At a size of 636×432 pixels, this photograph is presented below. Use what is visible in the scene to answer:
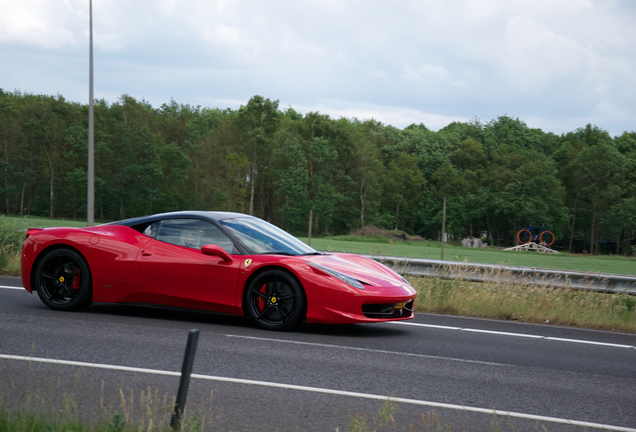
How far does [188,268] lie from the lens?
300 inches

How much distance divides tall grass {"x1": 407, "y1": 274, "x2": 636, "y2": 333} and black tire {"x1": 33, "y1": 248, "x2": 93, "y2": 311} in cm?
529

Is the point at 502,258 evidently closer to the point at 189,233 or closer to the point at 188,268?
the point at 189,233

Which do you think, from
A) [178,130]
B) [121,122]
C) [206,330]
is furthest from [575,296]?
[178,130]

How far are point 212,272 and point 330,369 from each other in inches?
91.5

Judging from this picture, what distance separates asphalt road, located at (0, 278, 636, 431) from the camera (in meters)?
4.45

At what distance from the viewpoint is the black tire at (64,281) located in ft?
26.7

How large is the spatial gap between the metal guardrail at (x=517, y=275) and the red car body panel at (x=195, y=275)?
14.5 ft

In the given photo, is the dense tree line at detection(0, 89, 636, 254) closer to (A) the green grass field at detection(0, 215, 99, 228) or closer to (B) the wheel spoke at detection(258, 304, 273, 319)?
(A) the green grass field at detection(0, 215, 99, 228)

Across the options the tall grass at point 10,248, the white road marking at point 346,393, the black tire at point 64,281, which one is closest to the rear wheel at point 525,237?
the tall grass at point 10,248

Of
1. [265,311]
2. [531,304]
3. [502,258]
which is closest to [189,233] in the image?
[265,311]

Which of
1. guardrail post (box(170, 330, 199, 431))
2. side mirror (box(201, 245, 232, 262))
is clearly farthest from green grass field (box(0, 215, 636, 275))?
guardrail post (box(170, 330, 199, 431))

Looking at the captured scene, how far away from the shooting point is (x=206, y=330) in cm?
751

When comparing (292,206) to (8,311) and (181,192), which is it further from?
(8,311)

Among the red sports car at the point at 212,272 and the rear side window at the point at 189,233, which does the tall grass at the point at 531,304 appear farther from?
the rear side window at the point at 189,233
